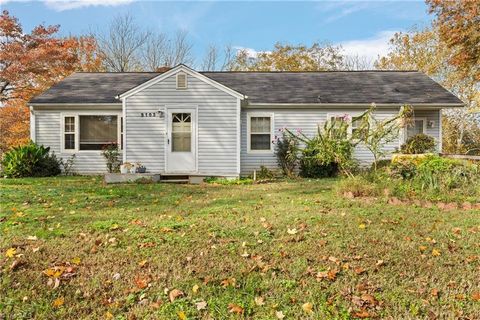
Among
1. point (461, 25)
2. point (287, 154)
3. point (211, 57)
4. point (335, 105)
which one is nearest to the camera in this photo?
point (287, 154)

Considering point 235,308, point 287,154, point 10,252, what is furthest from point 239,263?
point 287,154

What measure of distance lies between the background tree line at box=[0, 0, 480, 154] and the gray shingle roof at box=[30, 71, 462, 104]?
317cm

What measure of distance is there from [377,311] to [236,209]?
363cm

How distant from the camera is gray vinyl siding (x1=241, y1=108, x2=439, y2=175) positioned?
1380 centimetres

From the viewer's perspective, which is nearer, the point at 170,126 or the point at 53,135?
the point at 170,126

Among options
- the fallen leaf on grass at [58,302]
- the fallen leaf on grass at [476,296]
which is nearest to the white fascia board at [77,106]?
the fallen leaf on grass at [58,302]

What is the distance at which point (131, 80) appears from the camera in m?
16.3

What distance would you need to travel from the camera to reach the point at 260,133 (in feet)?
45.5

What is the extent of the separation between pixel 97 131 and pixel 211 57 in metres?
19.5

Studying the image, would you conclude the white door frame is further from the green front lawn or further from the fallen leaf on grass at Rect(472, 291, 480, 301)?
the fallen leaf on grass at Rect(472, 291, 480, 301)

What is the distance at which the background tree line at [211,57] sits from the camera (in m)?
18.7

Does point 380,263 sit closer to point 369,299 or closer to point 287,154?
point 369,299

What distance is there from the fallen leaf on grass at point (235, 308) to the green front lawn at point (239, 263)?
11 millimetres

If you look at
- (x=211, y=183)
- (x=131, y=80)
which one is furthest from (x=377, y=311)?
(x=131, y=80)
